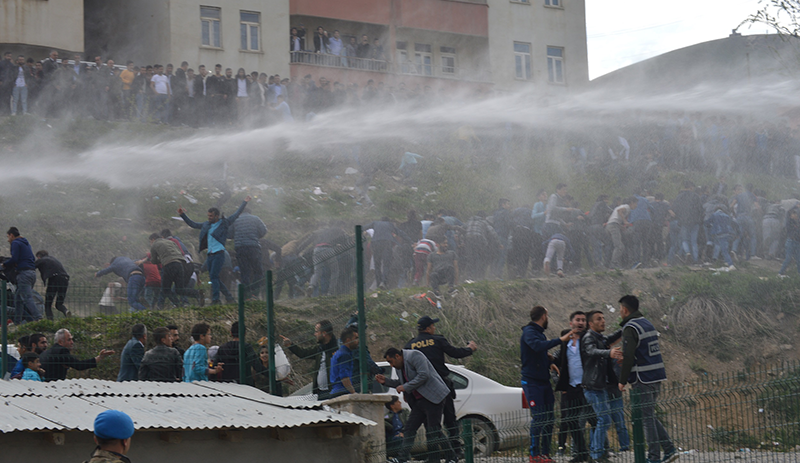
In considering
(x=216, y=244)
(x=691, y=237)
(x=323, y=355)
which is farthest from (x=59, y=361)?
(x=691, y=237)

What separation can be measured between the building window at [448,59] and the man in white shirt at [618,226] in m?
20.0

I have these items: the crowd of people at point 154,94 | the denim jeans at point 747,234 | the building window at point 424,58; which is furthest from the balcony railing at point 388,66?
the denim jeans at point 747,234

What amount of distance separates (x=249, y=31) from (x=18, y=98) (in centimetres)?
1163

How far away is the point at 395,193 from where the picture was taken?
87.0 feet

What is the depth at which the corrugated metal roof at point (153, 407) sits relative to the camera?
26.8 feet

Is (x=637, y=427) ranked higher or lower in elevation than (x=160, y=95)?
lower

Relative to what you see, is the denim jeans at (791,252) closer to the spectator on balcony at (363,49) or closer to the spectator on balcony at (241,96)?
the spectator on balcony at (241,96)

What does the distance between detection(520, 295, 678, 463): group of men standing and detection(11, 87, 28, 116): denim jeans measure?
18725mm

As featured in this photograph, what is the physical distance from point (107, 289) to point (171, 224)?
24.5 ft

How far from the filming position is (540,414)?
8.59 meters

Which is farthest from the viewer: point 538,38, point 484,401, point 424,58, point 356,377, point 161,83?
point 538,38

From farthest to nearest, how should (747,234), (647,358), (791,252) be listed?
(747,234) < (791,252) < (647,358)

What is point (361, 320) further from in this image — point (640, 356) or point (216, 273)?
point (216, 273)

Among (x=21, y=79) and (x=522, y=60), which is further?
(x=522, y=60)
